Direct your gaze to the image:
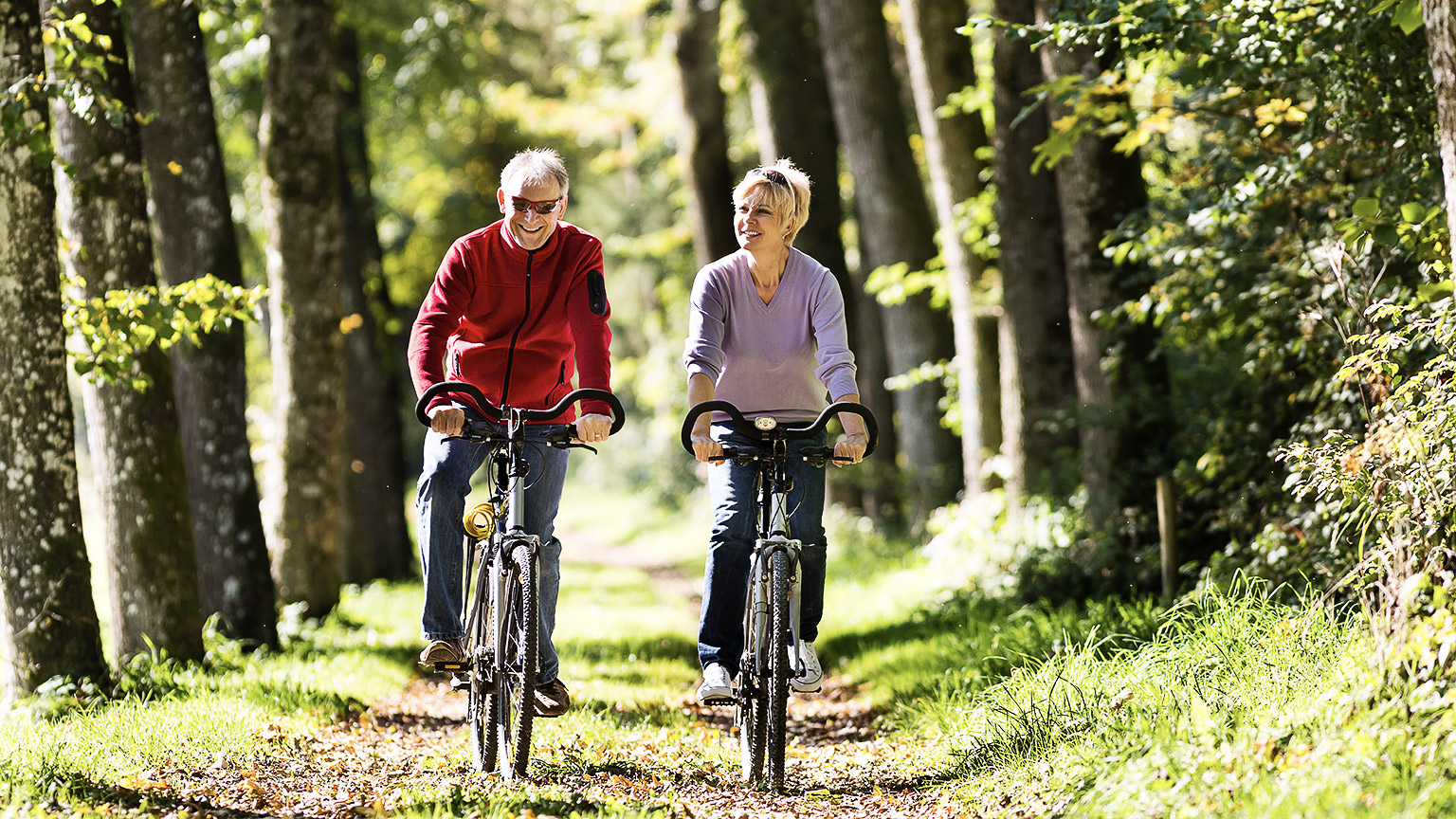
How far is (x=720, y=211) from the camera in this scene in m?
16.3

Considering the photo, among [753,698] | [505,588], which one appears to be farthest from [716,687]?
[505,588]

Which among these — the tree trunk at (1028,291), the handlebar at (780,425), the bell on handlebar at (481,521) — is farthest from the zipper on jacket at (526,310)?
the tree trunk at (1028,291)

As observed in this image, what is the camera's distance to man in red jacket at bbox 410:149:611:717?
481cm

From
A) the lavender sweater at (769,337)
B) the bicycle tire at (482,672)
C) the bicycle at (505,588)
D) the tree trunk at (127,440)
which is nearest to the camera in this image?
the bicycle at (505,588)

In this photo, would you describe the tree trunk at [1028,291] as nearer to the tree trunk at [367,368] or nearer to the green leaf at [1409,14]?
the green leaf at [1409,14]

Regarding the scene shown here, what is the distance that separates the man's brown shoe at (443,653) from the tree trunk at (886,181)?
934cm

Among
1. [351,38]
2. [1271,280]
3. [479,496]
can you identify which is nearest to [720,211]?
[351,38]

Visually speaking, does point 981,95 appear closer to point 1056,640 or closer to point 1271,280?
point 1271,280

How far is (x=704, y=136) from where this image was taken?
16328 millimetres

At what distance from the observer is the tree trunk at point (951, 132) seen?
11.6 metres

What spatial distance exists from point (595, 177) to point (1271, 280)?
27.1 metres

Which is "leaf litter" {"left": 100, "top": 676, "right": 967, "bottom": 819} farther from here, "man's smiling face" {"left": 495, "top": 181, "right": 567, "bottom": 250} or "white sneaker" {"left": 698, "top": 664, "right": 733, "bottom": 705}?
"man's smiling face" {"left": 495, "top": 181, "right": 567, "bottom": 250}

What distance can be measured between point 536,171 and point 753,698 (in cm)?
213

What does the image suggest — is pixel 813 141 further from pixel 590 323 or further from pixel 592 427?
pixel 592 427
